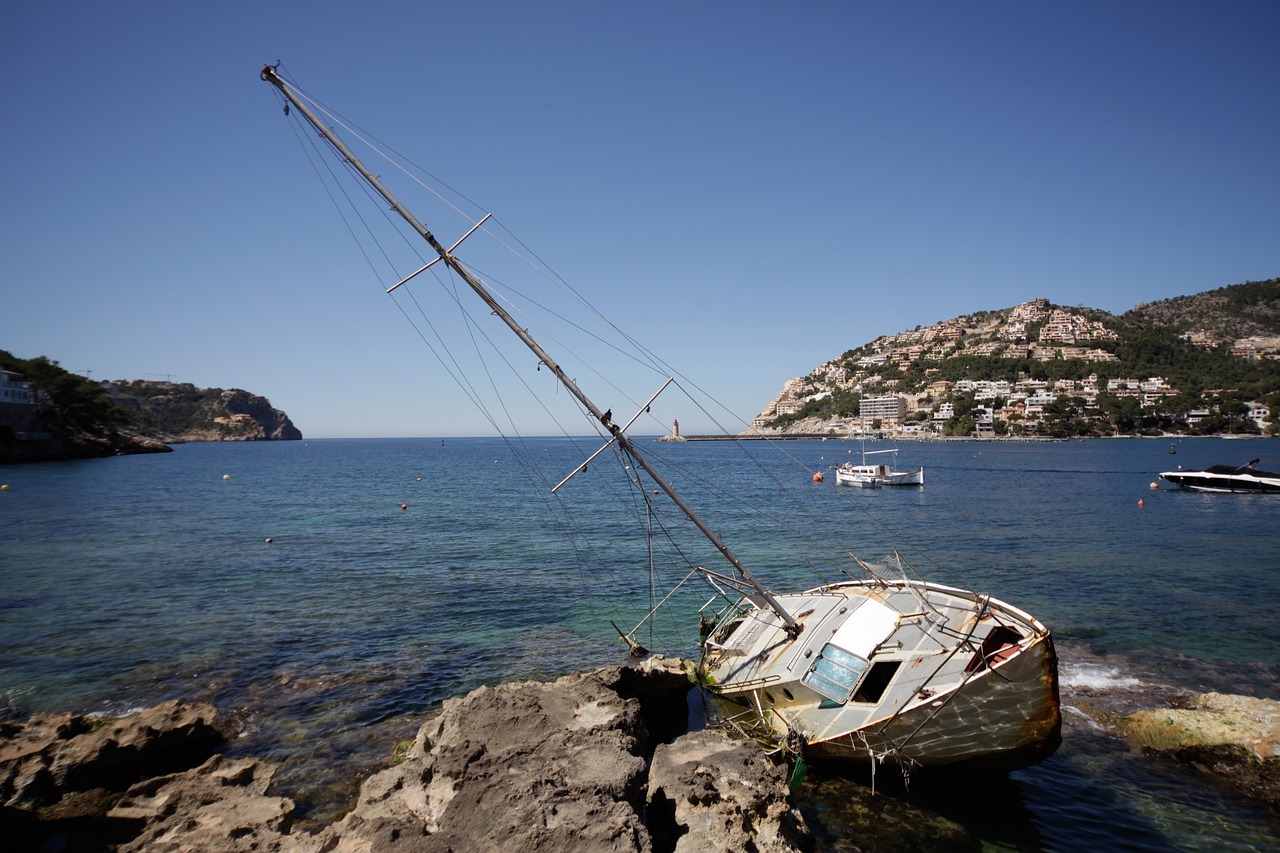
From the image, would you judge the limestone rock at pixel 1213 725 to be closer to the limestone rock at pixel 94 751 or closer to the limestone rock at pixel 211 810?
the limestone rock at pixel 211 810

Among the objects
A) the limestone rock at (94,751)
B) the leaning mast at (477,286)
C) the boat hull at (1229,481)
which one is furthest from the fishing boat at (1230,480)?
the limestone rock at (94,751)

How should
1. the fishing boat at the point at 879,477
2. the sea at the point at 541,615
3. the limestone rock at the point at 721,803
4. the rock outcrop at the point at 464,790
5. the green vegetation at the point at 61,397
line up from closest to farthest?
the rock outcrop at the point at 464,790 → the limestone rock at the point at 721,803 → the sea at the point at 541,615 → the fishing boat at the point at 879,477 → the green vegetation at the point at 61,397

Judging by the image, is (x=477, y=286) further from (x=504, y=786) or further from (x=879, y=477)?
(x=879, y=477)

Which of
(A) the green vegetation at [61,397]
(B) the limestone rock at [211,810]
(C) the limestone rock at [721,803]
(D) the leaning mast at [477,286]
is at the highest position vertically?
(A) the green vegetation at [61,397]

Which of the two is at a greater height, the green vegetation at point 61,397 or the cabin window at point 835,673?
the green vegetation at point 61,397

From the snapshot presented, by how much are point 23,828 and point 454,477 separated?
8135cm

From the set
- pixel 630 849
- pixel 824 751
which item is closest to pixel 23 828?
pixel 630 849

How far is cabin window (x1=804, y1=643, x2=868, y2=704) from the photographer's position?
12625 mm

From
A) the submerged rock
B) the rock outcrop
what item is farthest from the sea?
the rock outcrop

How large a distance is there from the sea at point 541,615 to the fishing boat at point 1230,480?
3.17 m

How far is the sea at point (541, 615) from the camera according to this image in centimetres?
1189

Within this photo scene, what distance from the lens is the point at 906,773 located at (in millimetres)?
11492

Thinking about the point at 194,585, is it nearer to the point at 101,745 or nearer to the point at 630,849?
the point at 101,745

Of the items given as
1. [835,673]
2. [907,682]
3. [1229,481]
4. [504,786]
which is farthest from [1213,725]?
[1229,481]
